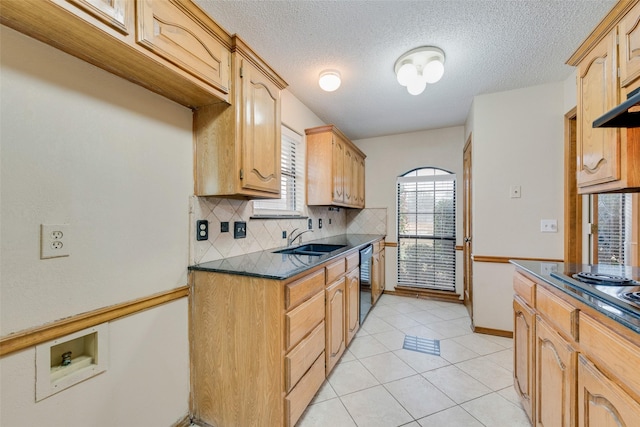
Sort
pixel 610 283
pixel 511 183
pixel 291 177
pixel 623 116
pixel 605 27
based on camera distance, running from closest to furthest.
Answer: pixel 623 116 → pixel 610 283 → pixel 605 27 → pixel 511 183 → pixel 291 177

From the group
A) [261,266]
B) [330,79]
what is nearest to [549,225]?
[330,79]

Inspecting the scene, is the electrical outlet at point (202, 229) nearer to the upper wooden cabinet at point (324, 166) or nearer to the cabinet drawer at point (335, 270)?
the cabinet drawer at point (335, 270)

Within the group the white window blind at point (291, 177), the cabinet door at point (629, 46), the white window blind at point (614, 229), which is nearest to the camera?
the cabinet door at point (629, 46)

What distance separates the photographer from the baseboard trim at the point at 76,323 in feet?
2.96

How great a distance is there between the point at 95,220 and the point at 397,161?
3705 mm

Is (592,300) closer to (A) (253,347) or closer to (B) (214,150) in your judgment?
(A) (253,347)

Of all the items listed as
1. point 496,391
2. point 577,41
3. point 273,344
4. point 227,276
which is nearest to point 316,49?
point 227,276

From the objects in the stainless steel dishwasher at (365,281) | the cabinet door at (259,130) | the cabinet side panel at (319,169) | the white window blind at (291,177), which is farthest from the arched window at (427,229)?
the cabinet door at (259,130)

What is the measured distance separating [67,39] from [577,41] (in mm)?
2953

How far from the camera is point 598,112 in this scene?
1.30m

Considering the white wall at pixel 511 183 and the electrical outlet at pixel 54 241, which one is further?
the white wall at pixel 511 183

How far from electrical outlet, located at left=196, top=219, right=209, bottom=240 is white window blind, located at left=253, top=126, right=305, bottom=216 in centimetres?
80

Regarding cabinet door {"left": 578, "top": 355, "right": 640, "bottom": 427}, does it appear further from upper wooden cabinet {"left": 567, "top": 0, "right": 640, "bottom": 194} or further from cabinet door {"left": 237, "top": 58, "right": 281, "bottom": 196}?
cabinet door {"left": 237, "top": 58, "right": 281, "bottom": 196}

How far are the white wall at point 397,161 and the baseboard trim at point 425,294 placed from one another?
90mm
